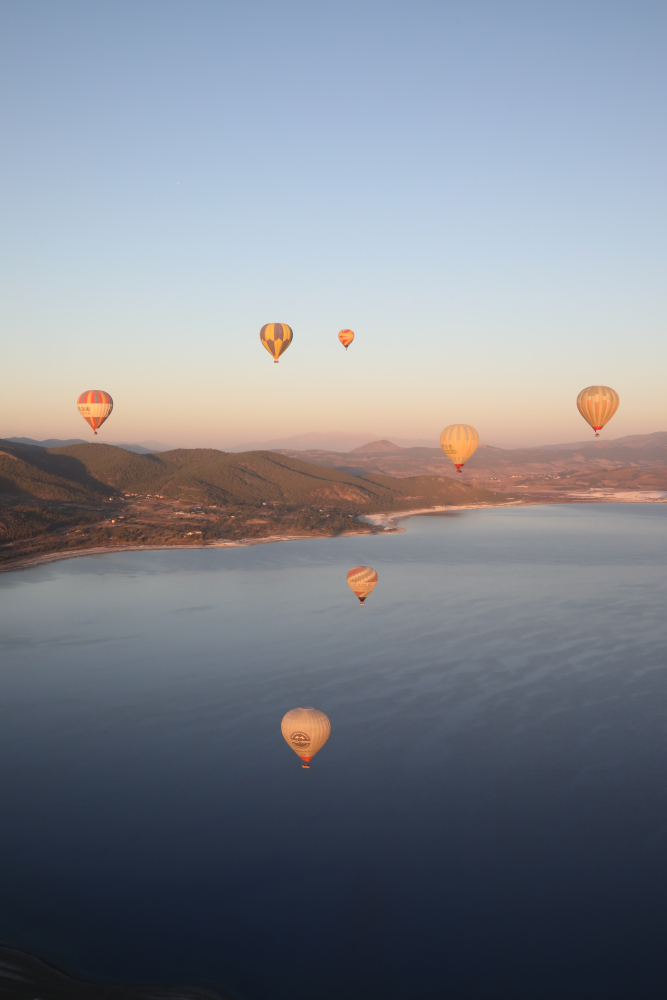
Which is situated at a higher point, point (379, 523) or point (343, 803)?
point (379, 523)

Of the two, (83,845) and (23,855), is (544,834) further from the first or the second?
(23,855)

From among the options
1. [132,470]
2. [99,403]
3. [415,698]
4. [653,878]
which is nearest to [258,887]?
[653,878]

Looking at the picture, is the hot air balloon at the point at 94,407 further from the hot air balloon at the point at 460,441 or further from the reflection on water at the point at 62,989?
the reflection on water at the point at 62,989

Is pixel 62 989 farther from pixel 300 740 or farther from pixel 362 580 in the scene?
pixel 362 580

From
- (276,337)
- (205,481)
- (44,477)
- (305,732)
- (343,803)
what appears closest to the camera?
(343,803)

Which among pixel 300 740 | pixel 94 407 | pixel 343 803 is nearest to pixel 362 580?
pixel 300 740

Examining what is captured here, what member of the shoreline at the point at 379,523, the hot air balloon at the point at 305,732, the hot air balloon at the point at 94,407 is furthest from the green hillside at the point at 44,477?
the hot air balloon at the point at 305,732
